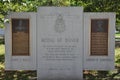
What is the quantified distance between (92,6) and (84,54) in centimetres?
302

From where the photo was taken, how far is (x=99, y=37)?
10.8 metres

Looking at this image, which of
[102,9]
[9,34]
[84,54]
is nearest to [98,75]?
[84,54]

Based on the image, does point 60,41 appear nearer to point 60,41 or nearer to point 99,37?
point 60,41

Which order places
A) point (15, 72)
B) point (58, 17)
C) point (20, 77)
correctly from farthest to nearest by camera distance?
1. point (15, 72)
2. point (20, 77)
3. point (58, 17)

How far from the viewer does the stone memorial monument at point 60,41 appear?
418 inches

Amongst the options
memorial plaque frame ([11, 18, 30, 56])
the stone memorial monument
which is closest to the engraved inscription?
the stone memorial monument

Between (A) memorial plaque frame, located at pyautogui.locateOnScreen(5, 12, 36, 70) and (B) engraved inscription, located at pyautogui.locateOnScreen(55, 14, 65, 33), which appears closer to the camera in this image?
(B) engraved inscription, located at pyautogui.locateOnScreen(55, 14, 65, 33)

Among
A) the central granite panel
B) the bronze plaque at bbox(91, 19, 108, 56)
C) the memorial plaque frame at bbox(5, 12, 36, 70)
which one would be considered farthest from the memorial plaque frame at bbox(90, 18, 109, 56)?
the memorial plaque frame at bbox(5, 12, 36, 70)

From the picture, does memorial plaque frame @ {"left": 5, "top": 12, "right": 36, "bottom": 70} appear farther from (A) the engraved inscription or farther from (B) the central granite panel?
(A) the engraved inscription

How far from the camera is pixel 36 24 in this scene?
10.7 metres

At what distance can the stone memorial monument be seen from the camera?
10.6 meters

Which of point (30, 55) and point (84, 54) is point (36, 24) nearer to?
point (30, 55)

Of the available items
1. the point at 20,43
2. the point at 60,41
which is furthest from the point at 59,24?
the point at 20,43

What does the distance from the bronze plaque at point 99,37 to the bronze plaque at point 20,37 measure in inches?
89.2
